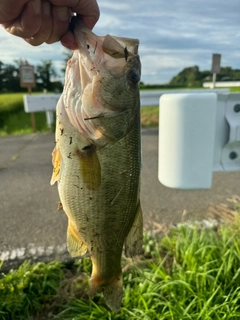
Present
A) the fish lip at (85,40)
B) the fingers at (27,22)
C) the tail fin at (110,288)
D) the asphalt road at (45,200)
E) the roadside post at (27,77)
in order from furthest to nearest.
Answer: the roadside post at (27,77) → the asphalt road at (45,200) → the tail fin at (110,288) → the fingers at (27,22) → the fish lip at (85,40)

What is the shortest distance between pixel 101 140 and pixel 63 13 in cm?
58

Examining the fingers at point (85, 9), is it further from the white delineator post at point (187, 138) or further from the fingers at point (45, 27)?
the white delineator post at point (187, 138)

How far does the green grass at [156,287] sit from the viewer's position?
2.60 metres

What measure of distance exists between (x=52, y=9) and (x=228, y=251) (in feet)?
7.52

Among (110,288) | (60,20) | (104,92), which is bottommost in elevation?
(110,288)

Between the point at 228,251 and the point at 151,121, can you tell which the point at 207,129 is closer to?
the point at 228,251


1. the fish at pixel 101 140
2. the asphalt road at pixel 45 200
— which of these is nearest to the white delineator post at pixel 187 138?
the fish at pixel 101 140

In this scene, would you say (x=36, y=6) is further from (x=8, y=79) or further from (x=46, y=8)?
(x=8, y=79)

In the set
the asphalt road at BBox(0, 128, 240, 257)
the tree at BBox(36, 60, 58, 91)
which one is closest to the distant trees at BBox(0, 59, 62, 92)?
the tree at BBox(36, 60, 58, 91)

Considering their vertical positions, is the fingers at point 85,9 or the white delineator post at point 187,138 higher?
the fingers at point 85,9

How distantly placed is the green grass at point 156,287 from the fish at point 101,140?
1.21 m

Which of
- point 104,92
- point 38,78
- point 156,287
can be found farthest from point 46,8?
point 38,78

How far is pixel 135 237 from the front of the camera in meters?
1.68

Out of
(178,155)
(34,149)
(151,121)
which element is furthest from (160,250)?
(151,121)
